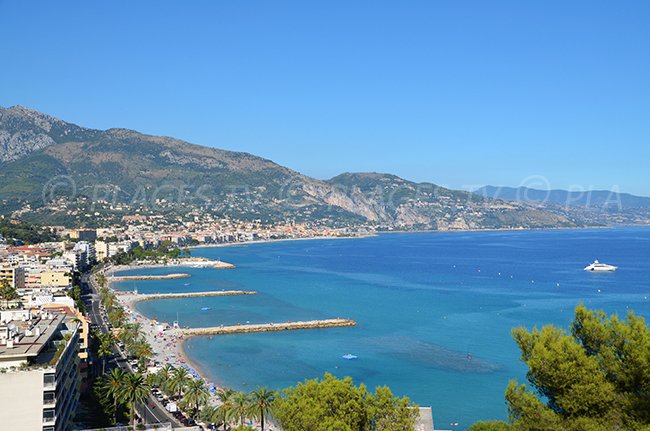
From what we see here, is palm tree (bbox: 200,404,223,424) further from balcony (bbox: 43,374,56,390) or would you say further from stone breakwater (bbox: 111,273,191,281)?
stone breakwater (bbox: 111,273,191,281)

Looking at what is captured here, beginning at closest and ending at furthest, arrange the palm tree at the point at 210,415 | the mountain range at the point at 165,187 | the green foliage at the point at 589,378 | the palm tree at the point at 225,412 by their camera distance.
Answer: the green foliage at the point at 589,378
the palm tree at the point at 225,412
the palm tree at the point at 210,415
the mountain range at the point at 165,187

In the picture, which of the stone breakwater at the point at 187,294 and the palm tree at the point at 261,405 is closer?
the palm tree at the point at 261,405

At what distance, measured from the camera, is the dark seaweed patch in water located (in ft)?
85.2

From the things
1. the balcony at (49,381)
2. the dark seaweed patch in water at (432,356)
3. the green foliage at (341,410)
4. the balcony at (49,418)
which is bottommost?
the dark seaweed patch in water at (432,356)

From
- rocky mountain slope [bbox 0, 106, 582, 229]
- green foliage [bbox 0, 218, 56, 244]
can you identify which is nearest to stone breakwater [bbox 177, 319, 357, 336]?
green foliage [bbox 0, 218, 56, 244]

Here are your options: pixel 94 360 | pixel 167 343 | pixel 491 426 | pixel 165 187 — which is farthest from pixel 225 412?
pixel 165 187

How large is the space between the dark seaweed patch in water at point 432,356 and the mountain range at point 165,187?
85651mm

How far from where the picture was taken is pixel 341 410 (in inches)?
418

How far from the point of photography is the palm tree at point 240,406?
17547 mm

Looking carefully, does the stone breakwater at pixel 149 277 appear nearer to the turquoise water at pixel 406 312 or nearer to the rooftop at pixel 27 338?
the turquoise water at pixel 406 312

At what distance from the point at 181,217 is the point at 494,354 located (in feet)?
359

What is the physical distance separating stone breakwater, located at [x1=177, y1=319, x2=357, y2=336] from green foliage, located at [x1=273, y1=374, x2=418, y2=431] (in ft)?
78.0

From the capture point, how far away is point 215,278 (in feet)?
201

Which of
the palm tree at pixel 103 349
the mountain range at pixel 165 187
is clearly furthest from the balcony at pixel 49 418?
the mountain range at pixel 165 187
